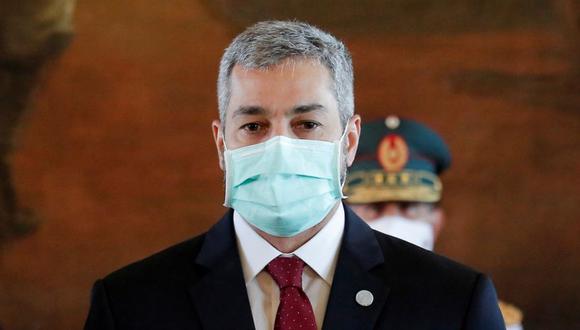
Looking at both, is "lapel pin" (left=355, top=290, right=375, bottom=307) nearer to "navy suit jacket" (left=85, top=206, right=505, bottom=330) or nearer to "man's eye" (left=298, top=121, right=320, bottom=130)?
"navy suit jacket" (left=85, top=206, right=505, bottom=330)

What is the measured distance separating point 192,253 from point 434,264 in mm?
601

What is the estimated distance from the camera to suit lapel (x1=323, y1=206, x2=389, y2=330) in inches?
95.3

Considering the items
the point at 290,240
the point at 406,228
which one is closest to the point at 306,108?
the point at 290,240

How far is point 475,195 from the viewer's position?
5.93 m

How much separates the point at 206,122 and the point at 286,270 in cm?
352

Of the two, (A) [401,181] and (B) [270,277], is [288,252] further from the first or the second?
(A) [401,181]

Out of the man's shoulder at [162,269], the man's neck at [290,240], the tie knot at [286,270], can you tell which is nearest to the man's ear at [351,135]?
the man's neck at [290,240]

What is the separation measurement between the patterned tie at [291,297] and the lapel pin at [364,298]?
114 mm

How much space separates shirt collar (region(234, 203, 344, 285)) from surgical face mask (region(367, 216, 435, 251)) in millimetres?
2266

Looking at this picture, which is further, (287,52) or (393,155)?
(393,155)

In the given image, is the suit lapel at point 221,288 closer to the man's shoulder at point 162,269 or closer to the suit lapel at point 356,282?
the man's shoulder at point 162,269

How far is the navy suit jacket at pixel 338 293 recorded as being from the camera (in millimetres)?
2428

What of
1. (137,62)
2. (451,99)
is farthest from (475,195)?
(137,62)

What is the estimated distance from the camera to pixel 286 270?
97.7 inches
